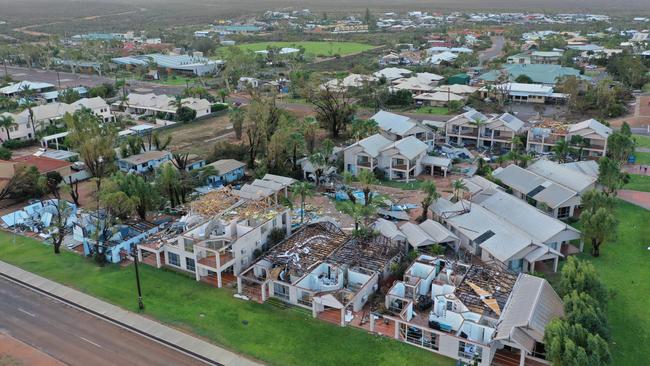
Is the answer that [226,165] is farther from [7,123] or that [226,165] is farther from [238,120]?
[7,123]

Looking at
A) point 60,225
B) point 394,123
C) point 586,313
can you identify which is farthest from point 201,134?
point 586,313

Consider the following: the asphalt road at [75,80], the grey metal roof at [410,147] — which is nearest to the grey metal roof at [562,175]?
the grey metal roof at [410,147]

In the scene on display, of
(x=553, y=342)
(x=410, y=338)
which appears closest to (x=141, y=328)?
(x=410, y=338)

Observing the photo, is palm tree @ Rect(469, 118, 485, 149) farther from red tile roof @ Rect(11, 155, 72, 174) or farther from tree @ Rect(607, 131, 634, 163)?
red tile roof @ Rect(11, 155, 72, 174)

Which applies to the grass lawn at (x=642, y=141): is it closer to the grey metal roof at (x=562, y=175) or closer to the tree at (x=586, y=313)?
the grey metal roof at (x=562, y=175)

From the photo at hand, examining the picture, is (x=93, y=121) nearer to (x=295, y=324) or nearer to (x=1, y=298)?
(x=1, y=298)
